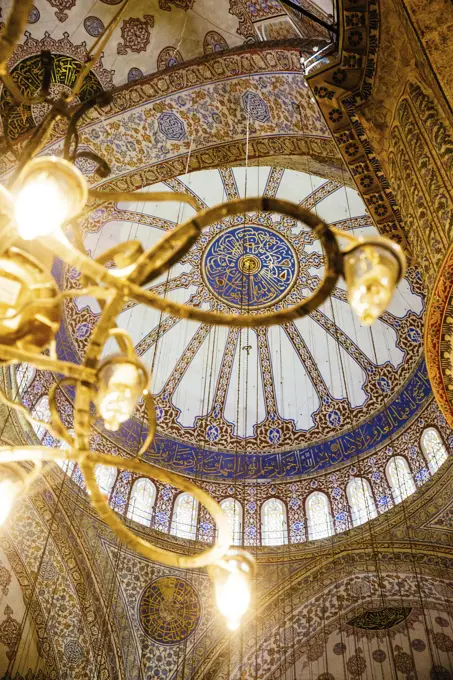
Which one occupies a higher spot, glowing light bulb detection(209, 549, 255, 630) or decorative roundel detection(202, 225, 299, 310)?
decorative roundel detection(202, 225, 299, 310)

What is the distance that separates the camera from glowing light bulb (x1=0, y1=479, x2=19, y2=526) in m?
2.71

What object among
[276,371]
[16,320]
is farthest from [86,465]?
[276,371]

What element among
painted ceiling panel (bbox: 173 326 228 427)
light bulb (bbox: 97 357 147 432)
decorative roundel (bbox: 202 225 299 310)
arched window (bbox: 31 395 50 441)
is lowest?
light bulb (bbox: 97 357 147 432)

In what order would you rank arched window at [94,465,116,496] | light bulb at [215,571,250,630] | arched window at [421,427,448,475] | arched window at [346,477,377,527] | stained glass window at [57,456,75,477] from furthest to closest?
arched window at [94,465,116,496]
arched window at [346,477,377,527]
stained glass window at [57,456,75,477]
arched window at [421,427,448,475]
light bulb at [215,571,250,630]

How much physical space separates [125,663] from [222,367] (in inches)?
198

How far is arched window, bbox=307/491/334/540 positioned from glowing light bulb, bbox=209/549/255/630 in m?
6.58

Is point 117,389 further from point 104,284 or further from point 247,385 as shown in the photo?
point 247,385

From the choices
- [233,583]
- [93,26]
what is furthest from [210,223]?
[93,26]

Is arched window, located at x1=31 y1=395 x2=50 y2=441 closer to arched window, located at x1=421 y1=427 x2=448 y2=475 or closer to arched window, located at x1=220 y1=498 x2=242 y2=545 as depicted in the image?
arched window, located at x1=220 y1=498 x2=242 y2=545

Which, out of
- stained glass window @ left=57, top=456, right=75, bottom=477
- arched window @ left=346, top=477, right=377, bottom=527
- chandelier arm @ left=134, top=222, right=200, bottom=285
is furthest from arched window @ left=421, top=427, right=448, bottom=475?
chandelier arm @ left=134, top=222, right=200, bottom=285

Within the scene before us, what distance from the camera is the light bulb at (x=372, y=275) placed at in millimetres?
2117

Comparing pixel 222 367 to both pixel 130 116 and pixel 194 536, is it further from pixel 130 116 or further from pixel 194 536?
pixel 130 116

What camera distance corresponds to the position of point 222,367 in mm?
10828

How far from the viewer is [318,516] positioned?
920 centimetres
